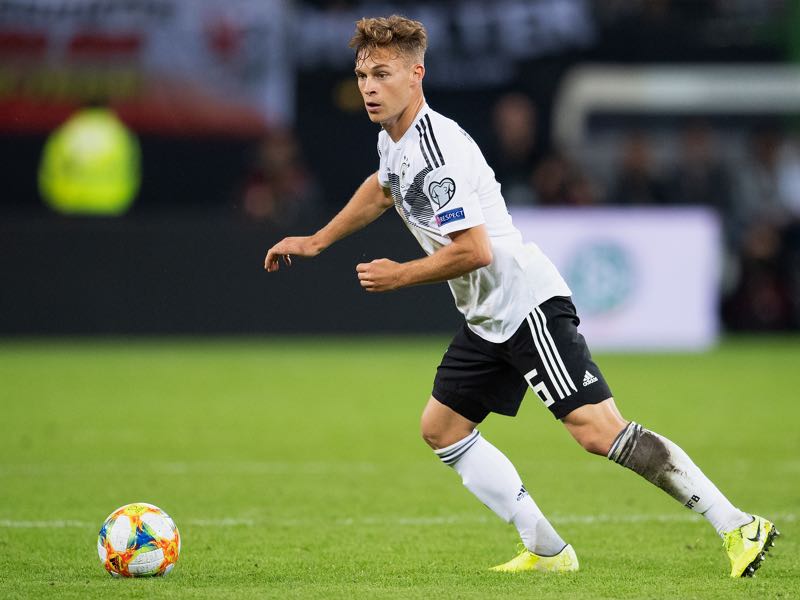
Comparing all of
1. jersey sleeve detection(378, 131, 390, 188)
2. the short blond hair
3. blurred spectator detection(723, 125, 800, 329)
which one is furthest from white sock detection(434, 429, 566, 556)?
blurred spectator detection(723, 125, 800, 329)

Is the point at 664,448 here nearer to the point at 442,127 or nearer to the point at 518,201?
the point at 442,127

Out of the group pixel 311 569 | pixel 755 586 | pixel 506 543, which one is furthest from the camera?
pixel 506 543

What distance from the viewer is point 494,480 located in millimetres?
6105

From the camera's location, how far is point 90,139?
731 inches

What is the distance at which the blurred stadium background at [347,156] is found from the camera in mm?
16516

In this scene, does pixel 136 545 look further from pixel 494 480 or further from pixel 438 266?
pixel 438 266

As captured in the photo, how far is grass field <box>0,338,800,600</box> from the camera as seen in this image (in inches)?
231

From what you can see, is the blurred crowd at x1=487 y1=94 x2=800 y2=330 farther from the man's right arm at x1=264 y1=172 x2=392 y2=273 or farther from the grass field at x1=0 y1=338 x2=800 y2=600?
the man's right arm at x1=264 y1=172 x2=392 y2=273

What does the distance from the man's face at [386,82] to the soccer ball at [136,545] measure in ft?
5.91

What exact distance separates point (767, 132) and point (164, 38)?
8551 millimetres

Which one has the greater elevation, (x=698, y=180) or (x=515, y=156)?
(x=515, y=156)

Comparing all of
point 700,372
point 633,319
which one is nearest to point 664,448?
point 700,372

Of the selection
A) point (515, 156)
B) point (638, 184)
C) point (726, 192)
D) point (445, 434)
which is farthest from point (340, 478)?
point (726, 192)

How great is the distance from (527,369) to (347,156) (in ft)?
47.3
